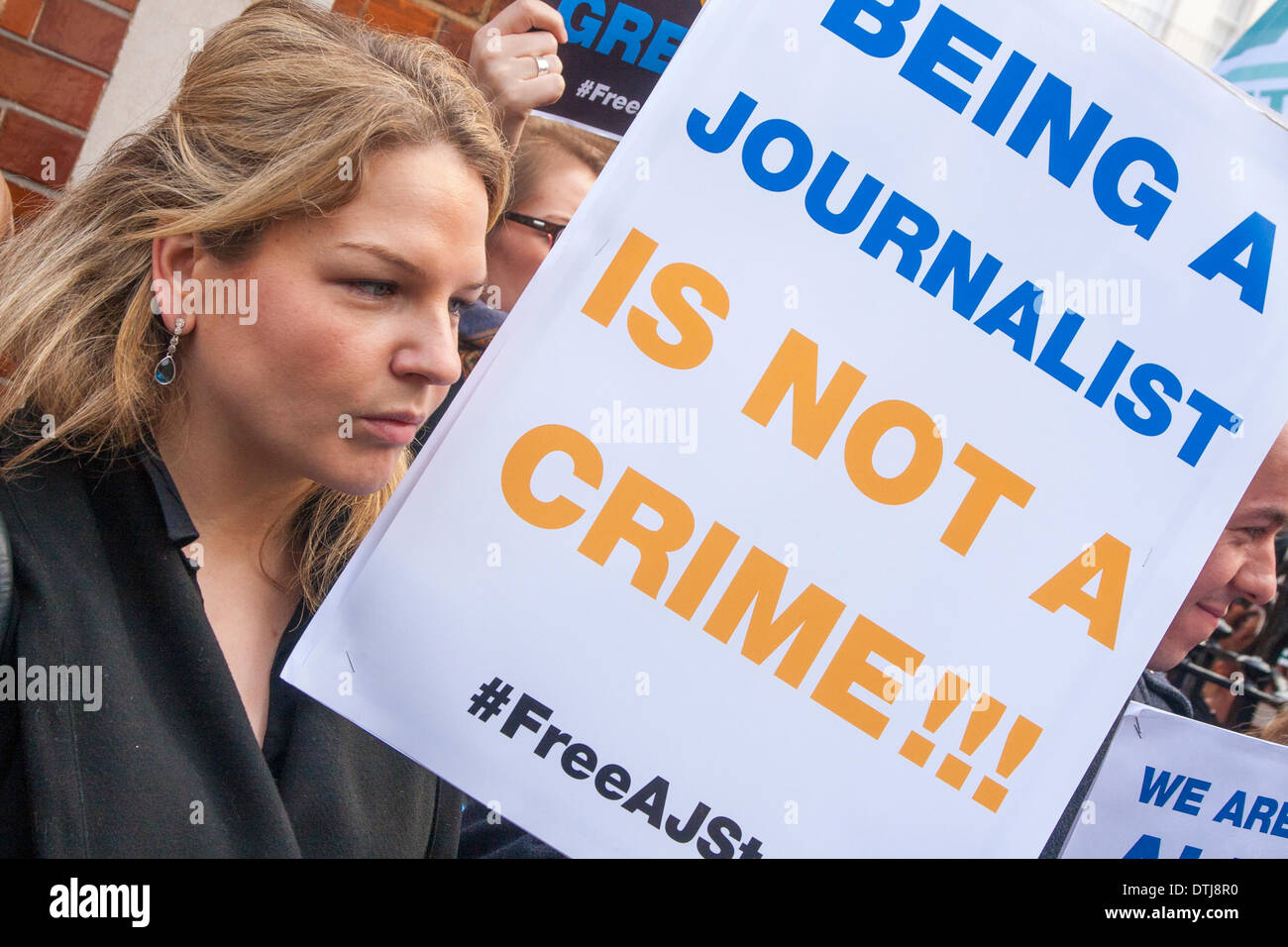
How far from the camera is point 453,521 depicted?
49.9 inches

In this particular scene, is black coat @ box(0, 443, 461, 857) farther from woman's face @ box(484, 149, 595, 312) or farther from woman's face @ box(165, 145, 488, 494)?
woman's face @ box(484, 149, 595, 312)

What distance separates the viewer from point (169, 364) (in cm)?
141

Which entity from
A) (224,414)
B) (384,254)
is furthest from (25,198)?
(384,254)

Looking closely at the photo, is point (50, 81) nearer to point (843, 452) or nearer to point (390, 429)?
point (390, 429)

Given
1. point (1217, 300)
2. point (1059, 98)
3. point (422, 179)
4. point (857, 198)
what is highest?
point (1059, 98)

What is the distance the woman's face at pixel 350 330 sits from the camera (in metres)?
1.29

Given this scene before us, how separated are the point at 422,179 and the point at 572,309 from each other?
0.85 ft

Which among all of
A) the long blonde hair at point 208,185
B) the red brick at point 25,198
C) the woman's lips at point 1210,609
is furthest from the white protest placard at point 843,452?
the red brick at point 25,198

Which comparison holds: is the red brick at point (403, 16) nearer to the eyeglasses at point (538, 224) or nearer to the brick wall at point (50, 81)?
the brick wall at point (50, 81)

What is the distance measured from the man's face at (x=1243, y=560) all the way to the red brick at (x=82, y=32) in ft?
7.92

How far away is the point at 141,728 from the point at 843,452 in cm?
83

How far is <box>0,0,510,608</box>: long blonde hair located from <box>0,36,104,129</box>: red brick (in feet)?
3.80
